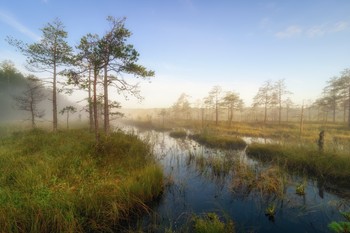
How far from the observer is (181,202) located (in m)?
6.88

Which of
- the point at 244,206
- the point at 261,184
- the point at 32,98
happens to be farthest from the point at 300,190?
the point at 32,98

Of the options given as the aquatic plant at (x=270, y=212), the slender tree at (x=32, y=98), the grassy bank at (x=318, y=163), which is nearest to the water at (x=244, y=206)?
the aquatic plant at (x=270, y=212)

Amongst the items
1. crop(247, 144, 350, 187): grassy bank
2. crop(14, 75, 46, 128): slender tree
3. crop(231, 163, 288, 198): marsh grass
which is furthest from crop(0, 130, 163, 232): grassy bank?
crop(14, 75, 46, 128): slender tree

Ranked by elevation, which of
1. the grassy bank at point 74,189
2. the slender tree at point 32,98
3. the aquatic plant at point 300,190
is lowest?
the aquatic plant at point 300,190

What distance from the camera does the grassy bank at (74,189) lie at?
430 cm

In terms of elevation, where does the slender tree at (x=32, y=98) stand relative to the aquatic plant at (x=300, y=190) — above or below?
above

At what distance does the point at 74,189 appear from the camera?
20.5ft

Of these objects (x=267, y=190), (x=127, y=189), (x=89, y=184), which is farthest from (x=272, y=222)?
(x=89, y=184)

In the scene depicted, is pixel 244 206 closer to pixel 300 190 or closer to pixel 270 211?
pixel 270 211

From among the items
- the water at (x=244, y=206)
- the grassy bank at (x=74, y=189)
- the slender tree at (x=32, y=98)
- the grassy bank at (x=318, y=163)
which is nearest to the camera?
the grassy bank at (x=74, y=189)

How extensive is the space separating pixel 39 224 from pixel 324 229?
326 inches

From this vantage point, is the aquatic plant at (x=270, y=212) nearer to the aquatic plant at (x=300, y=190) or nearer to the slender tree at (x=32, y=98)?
the aquatic plant at (x=300, y=190)

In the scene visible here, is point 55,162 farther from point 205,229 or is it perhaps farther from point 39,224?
point 205,229

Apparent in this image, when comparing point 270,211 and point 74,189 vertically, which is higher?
point 74,189
